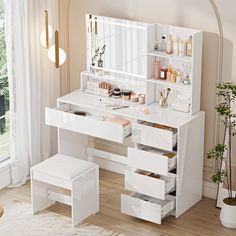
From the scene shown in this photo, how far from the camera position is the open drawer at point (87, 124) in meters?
5.44

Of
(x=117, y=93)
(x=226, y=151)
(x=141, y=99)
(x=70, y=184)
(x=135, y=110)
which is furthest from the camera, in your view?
(x=117, y=93)

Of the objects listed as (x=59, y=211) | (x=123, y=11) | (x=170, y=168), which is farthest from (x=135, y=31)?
(x=59, y=211)

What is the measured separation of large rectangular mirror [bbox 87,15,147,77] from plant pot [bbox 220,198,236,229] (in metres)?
1.31

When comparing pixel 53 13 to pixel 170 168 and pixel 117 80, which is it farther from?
pixel 170 168

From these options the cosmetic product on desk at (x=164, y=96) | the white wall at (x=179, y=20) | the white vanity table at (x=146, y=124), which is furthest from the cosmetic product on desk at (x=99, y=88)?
the cosmetic product on desk at (x=164, y=96)

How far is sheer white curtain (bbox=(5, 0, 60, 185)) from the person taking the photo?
226 inches

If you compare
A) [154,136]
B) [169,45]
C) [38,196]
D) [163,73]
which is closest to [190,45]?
[169,45]

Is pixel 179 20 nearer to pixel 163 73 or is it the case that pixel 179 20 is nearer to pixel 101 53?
pixel 163 73

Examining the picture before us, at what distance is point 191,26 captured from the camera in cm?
543

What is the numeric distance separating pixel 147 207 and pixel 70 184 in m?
0.63

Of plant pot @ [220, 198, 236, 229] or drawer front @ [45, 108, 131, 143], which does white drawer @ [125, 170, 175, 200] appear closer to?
drawer front @ [45, 108, 131, 143]

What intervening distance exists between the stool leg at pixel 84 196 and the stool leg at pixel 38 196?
39 centimetres

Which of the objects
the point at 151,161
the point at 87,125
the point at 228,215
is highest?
the point at 87,125

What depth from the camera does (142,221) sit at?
541 cm
